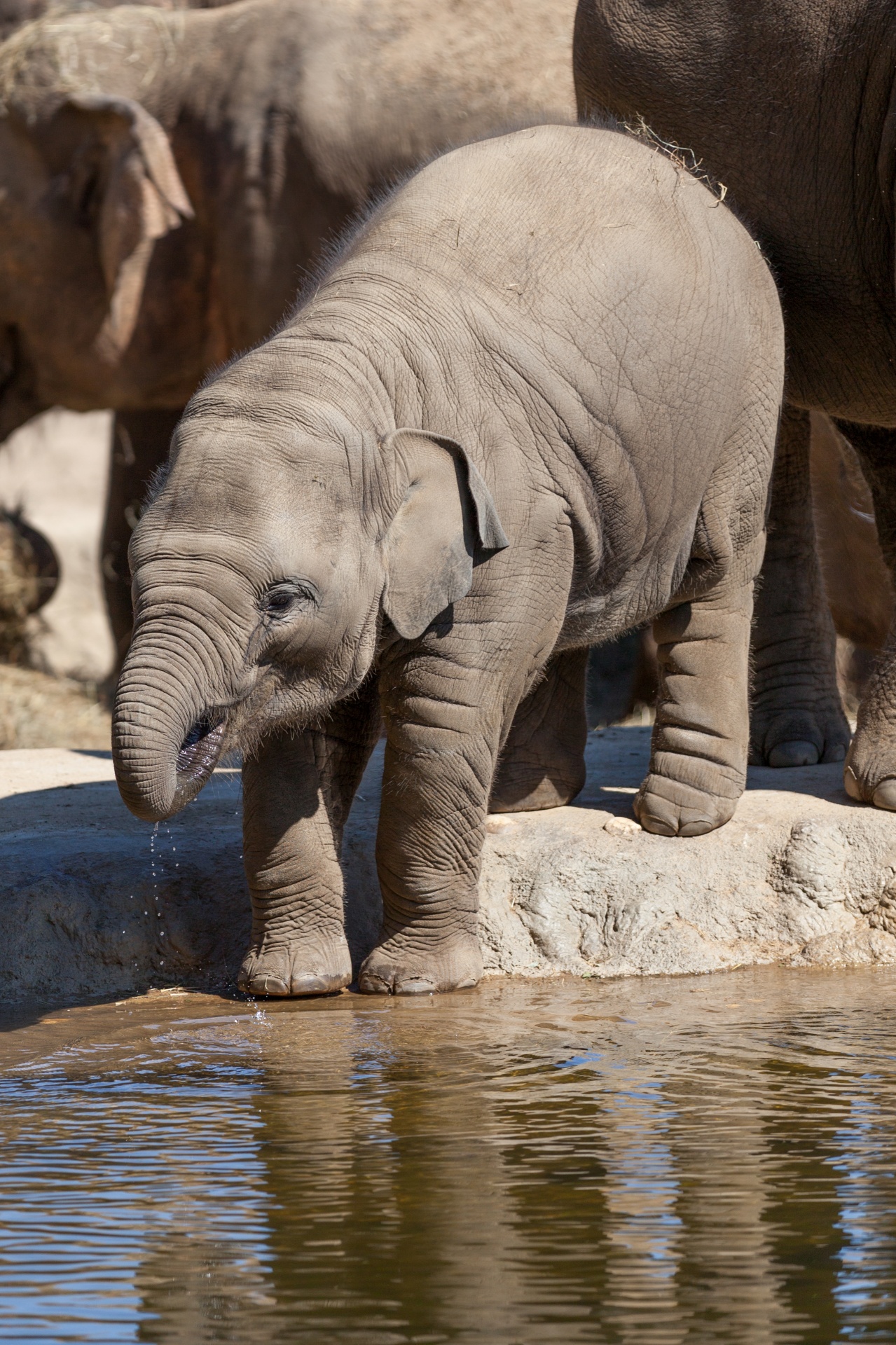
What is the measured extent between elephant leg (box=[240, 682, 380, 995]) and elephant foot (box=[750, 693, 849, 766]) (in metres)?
1.98

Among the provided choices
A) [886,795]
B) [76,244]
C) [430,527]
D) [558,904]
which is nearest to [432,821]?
[558,904]

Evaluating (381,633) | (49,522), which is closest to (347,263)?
(381,633)

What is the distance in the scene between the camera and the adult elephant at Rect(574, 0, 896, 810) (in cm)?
582

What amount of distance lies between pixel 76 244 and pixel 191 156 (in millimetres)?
704

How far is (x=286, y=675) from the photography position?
181 inches

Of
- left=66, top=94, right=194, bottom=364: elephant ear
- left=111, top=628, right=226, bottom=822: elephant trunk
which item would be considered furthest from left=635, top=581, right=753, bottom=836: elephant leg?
left=66, top=94, right=194, bottom=364: elephant ear

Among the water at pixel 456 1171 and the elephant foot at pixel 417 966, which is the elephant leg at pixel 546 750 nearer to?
the elephant foot at pixel 417 966

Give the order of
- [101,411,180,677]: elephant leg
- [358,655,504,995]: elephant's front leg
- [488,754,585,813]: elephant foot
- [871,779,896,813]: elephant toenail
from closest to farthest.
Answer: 1. [358,655,504,995]: elephant's front leg
2. [871,779,896,813]: elephant toenail
3. [488,754,585,813]: elephant foot
4. [101,411,180,677]: elephant leg

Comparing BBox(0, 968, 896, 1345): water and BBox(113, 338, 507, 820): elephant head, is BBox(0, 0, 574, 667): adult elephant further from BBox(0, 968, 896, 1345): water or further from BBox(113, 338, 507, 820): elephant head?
BBox(0, 968, 896, 1345): water

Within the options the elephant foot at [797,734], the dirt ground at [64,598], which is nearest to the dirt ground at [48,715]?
the dirt ground at [64,598]

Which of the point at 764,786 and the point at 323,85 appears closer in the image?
the point at 764,786

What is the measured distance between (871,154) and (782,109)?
0.93ft

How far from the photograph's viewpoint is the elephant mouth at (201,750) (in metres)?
4.40

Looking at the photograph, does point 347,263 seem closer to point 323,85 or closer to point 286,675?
point 286,675
